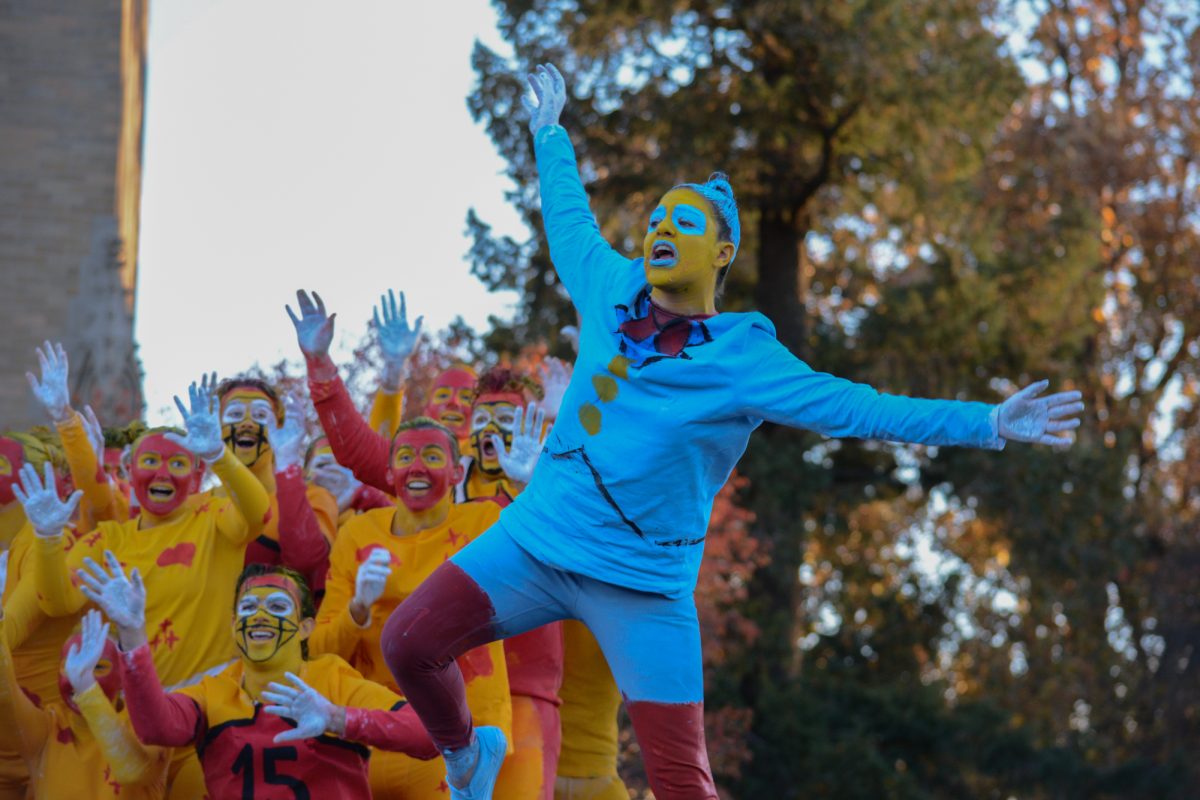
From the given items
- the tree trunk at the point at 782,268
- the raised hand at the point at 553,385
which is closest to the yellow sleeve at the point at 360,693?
the raised hand at the point at 553,385

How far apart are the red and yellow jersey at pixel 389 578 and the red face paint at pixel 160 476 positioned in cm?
74

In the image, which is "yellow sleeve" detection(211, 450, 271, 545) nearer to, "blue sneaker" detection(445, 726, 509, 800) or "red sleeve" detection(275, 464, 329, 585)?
"red sleeve" detection(275, 464, 329, 585)

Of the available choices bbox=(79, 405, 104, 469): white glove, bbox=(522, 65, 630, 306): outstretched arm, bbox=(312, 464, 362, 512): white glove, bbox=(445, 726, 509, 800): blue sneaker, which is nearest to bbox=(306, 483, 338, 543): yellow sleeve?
bbox=(312, 464, 362, 512): white glove

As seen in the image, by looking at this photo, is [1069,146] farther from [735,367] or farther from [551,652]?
[735,367]

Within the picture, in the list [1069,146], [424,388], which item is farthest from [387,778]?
[1069,146]

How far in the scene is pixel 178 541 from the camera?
6766 millimetres

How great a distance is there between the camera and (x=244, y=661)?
5.95 metres

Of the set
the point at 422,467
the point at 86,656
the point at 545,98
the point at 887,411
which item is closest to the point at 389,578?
the point at 422,467

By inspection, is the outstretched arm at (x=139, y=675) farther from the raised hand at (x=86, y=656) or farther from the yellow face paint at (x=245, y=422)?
the yellow face paint at (x=245, y=422)

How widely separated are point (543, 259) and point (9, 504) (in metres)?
10.8

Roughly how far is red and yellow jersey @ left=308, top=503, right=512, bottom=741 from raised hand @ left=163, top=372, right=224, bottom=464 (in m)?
0.57

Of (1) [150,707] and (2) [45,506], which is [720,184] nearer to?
(1) [150,707]

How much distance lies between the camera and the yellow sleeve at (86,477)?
24.1 feet

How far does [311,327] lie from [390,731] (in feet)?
5.51
